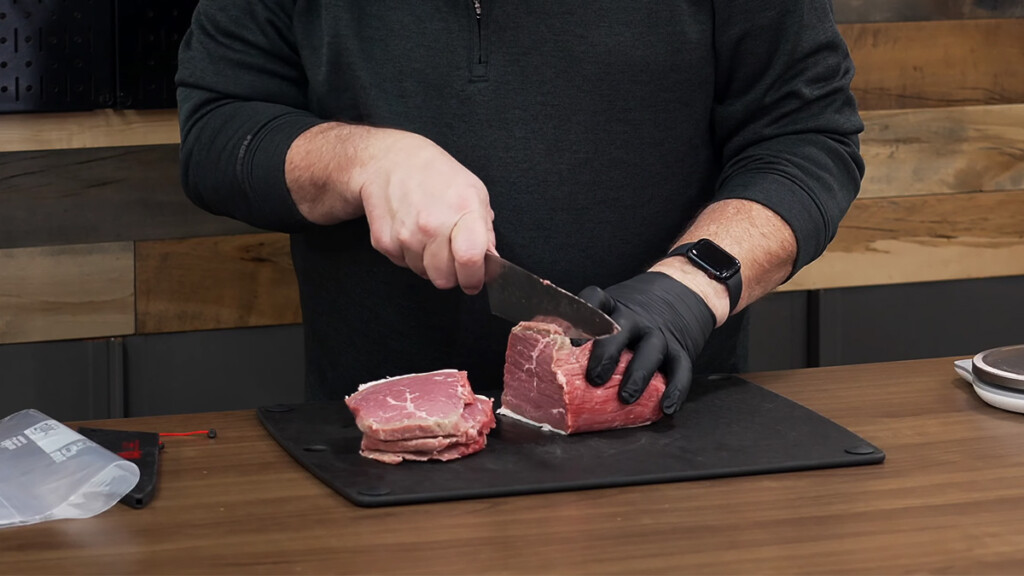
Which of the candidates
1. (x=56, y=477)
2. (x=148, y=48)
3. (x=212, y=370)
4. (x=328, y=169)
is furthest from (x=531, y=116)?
(x=212, y=370)

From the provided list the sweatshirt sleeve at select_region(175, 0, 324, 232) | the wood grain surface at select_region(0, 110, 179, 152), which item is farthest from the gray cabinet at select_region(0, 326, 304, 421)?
the sweatshirt sleeve at select_region(175, 0, 324, 232)

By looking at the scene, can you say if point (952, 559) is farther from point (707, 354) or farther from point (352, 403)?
point (707, 354)

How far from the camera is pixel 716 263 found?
158 centimetres

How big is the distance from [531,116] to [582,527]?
2.54 feet

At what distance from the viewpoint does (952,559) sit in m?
1.07

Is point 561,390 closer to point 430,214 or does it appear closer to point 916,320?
point 430,214

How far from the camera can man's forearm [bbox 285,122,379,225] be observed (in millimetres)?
1567

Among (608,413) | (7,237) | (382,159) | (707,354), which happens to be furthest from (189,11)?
(608,413)

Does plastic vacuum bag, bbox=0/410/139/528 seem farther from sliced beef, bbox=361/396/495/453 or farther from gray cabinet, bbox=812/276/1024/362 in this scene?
gray cabinet, bbox=812/276/1024/362

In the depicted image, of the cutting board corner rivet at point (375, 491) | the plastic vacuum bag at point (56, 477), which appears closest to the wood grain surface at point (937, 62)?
the cutting board corner rivet at point (375, 491)

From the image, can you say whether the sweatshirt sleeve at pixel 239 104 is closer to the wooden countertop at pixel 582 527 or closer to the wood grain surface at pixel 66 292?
the wooden countertop at pixel 582 527

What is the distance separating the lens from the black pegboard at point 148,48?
2.37 metres

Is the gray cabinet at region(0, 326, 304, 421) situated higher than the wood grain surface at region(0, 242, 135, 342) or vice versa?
the wood grain surface at region(0, 242, 135, 342)

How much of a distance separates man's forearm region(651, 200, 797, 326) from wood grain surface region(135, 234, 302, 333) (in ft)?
3.82
